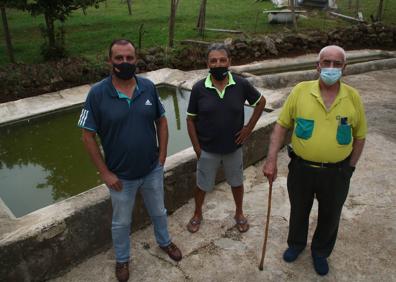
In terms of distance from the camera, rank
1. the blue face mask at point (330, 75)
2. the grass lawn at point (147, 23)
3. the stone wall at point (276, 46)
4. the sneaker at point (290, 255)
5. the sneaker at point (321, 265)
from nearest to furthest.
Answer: the blue face mask at point (330, 75) < the sneaker at point (321, 265) < the sneaker at point (290, 255) < the stone wall at point (276, 46) < the grass lawn at point (147, 23)

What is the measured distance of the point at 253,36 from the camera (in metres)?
11.8

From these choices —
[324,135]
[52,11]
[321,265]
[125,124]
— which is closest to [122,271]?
[125,124]

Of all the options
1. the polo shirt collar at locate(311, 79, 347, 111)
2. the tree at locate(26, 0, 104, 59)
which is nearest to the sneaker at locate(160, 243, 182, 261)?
the polo shirt collar at locate(311, 79, 347, 111)

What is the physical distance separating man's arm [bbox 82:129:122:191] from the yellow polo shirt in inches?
53.8

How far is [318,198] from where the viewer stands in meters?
3.12

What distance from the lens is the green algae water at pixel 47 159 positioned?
184 inches

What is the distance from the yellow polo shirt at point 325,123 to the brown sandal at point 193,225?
4.69 feet

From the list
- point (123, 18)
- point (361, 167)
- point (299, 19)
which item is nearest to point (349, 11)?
point (299, 19)

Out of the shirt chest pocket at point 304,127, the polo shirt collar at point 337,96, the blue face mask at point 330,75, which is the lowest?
the shirt chest pocket at point 304,127

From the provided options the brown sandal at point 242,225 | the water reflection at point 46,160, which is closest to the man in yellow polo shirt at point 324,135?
the brown sandal at point 242,225

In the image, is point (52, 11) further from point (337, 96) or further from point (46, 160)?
point (337, 96)

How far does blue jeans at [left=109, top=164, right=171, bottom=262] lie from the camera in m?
3.05

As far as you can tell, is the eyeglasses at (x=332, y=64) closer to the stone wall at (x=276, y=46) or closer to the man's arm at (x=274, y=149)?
the man's arm at (x=274, y=149)

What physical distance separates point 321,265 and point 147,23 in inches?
466
